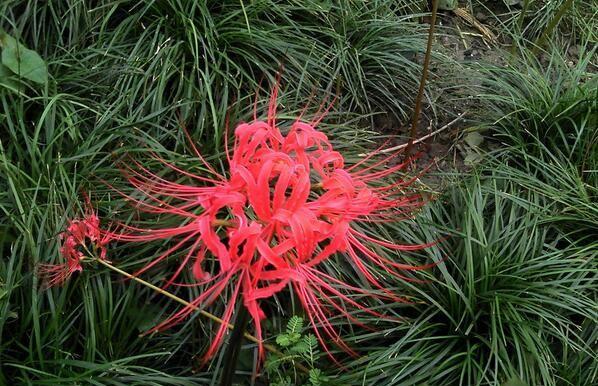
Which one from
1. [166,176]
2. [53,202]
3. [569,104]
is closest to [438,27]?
[569,104]

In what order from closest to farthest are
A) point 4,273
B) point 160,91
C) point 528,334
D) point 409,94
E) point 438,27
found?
point 4,273 < point 528,334 < point 160,91 < point 409,94 < point 438,27

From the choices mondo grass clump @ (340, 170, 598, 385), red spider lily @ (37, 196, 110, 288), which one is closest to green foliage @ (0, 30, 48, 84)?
red spider lily @ (37, 196, 110, 288)

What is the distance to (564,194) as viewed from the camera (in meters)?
3.05

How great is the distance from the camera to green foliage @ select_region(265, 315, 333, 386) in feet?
7.49

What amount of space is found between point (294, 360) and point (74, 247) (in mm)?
743

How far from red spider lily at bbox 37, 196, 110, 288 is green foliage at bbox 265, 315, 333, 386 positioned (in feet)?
1.84

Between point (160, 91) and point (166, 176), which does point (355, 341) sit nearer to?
point (166, 176)

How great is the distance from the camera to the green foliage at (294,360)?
2.28m

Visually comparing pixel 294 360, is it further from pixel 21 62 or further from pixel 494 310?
pixel 21 62

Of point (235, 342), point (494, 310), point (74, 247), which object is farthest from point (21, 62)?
point (494, 310)

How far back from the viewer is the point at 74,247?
90.9 inches

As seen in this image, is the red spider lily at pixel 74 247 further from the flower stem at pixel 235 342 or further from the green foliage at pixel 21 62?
the green foliage at pixel 21 62

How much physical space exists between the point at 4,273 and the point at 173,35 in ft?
4.11

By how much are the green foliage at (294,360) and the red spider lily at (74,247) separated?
56cm
